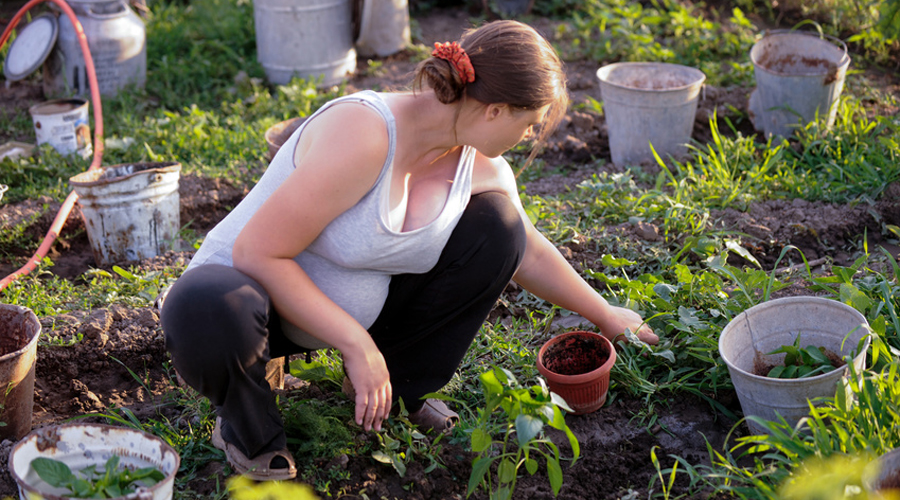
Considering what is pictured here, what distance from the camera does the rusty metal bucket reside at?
1.95 meters

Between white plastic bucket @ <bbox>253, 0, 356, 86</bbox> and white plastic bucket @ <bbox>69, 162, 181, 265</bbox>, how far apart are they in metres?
1.91

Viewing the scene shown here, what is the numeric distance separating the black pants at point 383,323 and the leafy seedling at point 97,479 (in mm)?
232

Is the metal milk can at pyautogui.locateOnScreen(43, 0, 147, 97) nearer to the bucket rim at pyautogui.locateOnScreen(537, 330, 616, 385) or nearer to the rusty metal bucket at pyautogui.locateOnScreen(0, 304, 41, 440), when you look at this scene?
the rusty metal bucket at pyautogui.locateOnScreen(0, 304, 41, 440)

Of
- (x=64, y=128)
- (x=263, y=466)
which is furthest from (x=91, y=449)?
(x=64, y=128)

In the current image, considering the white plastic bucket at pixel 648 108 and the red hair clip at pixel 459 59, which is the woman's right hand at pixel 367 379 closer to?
the red hair clip at pixel 459 59

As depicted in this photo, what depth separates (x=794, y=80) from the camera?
143 inches

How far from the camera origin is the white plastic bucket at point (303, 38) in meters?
4.98

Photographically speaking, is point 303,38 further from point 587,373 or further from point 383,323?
point 587,373

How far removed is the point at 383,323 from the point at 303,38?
3.38m

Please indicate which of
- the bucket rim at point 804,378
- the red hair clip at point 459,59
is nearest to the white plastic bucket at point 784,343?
the bucket rim at point 804,378

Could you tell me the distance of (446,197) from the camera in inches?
77.4

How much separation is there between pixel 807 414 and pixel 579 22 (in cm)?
392

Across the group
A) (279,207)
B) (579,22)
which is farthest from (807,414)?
(579,22)

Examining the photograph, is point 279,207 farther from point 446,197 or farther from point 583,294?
point 583,294
